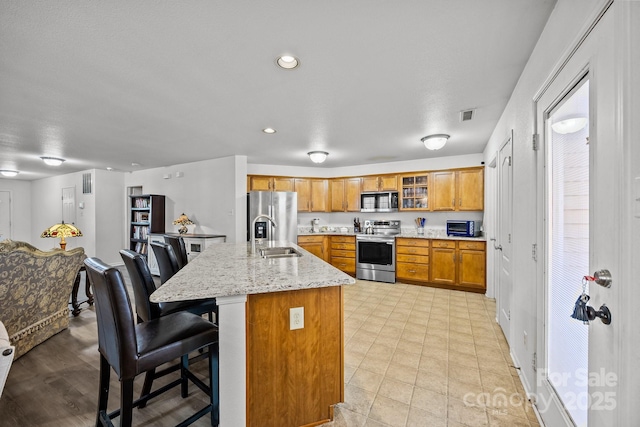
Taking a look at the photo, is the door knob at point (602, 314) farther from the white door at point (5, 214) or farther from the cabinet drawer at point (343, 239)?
the white door at point (5, 214)

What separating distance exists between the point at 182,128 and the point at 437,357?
389 cm

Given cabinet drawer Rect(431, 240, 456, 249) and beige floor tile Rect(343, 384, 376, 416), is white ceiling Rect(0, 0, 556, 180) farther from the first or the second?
beige floor tile Rect(343, 384, 376, 416)

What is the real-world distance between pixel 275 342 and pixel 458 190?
14.4ft

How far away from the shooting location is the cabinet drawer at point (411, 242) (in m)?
4.73

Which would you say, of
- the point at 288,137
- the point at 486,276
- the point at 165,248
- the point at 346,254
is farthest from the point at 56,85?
the point at 486,276

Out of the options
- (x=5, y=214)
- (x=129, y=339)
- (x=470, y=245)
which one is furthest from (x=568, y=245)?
(x=5, y=214)

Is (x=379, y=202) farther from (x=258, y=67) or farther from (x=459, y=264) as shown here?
(x=258, y=67)

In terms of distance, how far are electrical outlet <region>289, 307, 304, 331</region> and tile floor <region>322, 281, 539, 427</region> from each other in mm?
647

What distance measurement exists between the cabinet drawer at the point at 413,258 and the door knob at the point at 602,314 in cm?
391

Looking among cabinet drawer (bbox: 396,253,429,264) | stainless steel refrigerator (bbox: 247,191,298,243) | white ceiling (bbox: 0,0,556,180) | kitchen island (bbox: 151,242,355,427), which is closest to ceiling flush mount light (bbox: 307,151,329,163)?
white ceiling (bbox: 0,0,556,180)

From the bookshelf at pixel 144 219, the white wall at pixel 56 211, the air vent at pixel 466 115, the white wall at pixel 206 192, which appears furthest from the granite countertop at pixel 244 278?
the white wall at pixel 56 211

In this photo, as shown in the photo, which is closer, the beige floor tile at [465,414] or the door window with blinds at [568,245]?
the door window with blinds at [568,245]

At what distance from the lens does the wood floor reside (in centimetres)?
165

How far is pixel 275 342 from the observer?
4.93 ft
